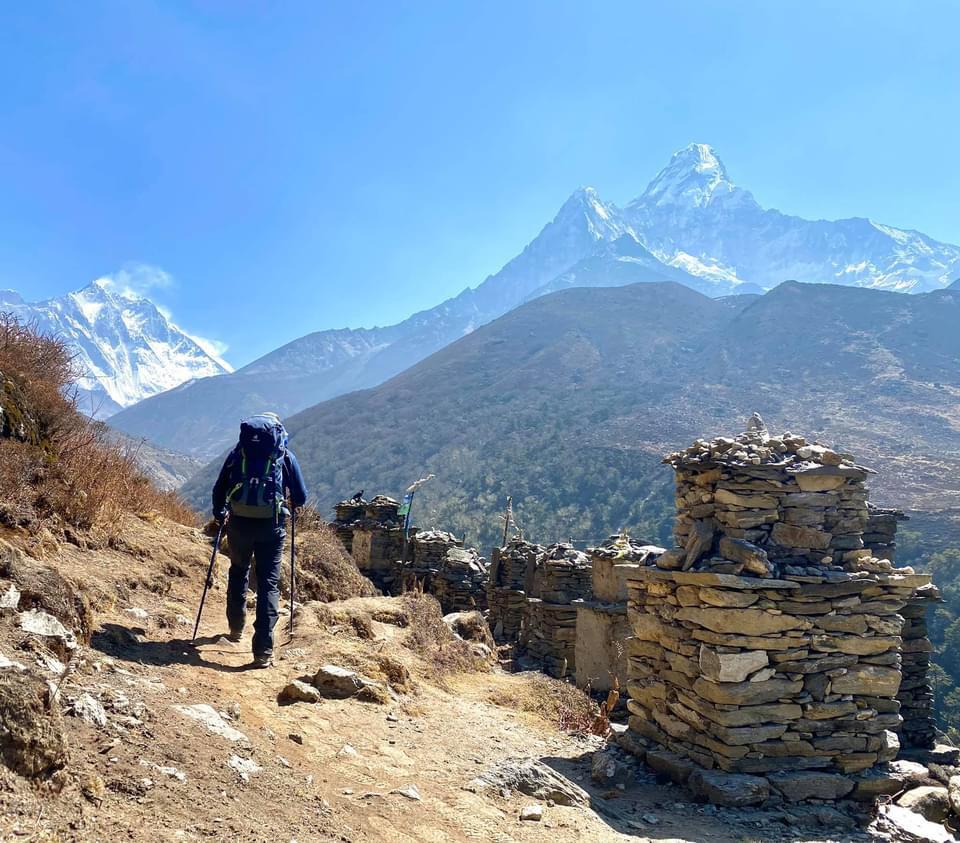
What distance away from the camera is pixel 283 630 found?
688 centimetres

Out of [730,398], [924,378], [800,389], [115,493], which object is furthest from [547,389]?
[115,493]

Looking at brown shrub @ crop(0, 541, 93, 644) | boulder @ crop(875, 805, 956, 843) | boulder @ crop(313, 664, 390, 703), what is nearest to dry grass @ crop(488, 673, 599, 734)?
boulder @ crop(313, 664, 390, 703)

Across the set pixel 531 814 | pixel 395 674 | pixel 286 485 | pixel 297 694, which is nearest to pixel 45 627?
pixel 297 694

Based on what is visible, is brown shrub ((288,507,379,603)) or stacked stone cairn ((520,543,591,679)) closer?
brown shrub ((288,507,379,603))

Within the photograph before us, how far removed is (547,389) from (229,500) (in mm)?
103437

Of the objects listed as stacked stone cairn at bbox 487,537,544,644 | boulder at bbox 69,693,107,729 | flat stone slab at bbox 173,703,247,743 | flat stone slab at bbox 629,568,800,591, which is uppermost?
flat stone slab at bbox 629,568,800,591

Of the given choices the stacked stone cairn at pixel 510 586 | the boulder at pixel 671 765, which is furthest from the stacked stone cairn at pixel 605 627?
the stacked stone cairn at pixel 510 586

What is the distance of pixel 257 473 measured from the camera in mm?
5766

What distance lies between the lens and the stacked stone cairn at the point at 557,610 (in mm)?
13031

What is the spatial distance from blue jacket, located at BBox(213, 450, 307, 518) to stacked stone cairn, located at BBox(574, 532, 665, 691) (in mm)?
4950

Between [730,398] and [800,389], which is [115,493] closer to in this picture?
[730,398]

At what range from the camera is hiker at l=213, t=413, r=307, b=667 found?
5.70 metres

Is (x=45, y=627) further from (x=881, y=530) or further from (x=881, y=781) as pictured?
(x=881, y=530)

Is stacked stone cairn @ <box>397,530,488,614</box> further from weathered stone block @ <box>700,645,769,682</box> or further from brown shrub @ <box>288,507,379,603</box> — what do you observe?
weathered stone block @ <box>700,645,769,682</box>
